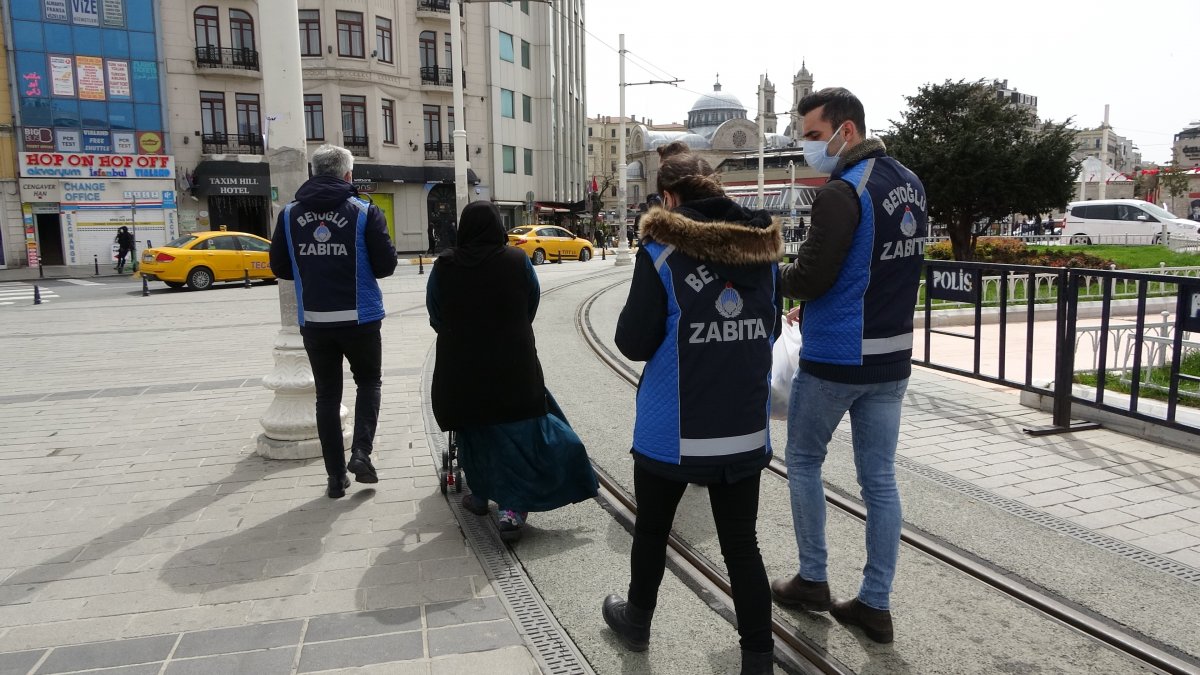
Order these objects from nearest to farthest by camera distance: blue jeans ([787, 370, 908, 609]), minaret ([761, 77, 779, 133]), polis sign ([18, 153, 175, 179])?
blue jeans ([787, 370, 908, 609])
polis sign ([18, 153, 175, 179])
minaret ([761, 77, 779, 133])

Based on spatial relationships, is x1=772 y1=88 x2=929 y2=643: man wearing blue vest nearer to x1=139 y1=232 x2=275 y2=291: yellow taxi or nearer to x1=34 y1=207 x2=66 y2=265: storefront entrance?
x1=139 y1=232 x2=275 y2=291: yellow taxi

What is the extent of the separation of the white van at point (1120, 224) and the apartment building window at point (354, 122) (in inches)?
1115

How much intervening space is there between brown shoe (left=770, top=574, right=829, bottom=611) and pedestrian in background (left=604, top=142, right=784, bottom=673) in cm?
62

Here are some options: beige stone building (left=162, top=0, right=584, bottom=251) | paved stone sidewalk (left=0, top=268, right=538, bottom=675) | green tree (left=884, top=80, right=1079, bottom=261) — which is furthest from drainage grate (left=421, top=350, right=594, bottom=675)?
beige stone building (left=162, top=0, right=584, bottom=251)

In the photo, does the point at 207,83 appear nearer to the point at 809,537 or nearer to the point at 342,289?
the point at 342,289

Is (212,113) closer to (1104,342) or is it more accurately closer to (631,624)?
(1104,342)

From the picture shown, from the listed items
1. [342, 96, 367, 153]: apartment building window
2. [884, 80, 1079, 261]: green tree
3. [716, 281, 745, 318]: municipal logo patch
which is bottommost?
[716, 281, 745, 318]: municipal logo patch

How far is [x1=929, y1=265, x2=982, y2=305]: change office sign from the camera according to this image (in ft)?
22.7

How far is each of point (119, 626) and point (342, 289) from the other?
2.03 meters

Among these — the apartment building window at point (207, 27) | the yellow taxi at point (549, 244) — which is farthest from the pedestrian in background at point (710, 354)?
the apartment building window at point (207, 27)

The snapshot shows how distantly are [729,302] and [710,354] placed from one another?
0.62 feet

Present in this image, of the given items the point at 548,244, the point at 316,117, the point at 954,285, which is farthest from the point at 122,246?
the point at 954,285

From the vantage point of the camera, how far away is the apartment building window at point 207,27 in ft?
111

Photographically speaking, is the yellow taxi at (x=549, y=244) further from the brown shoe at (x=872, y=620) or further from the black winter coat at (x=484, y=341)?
the brown shoe at (x=872, y=620)
